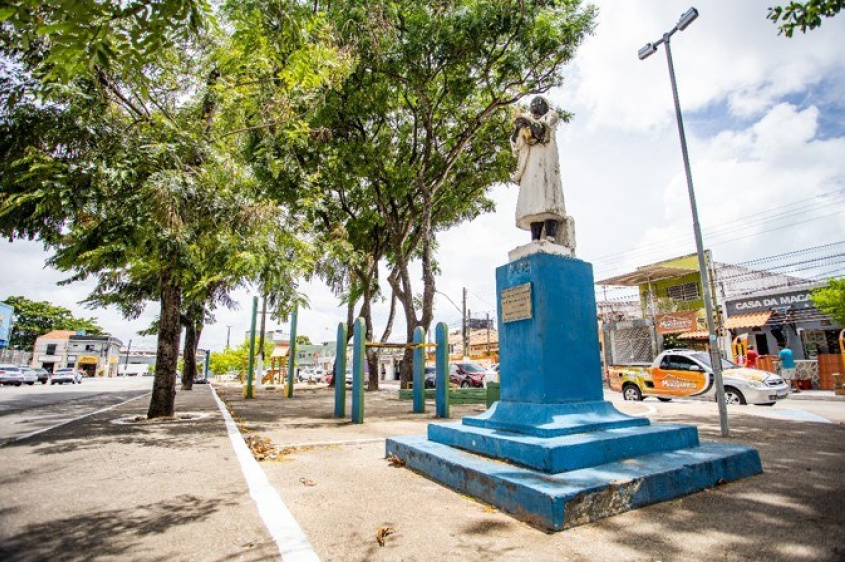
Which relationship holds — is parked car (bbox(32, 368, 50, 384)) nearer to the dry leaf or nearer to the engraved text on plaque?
the engraved text on plaque

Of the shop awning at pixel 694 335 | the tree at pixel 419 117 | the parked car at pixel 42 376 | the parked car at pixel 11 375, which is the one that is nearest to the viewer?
the tree at pixel 419 117

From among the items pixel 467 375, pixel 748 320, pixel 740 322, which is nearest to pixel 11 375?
pixel 467 375

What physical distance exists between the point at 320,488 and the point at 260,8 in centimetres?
569

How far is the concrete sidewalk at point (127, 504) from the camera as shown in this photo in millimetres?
→ 2951

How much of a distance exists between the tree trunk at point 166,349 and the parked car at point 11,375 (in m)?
34.6

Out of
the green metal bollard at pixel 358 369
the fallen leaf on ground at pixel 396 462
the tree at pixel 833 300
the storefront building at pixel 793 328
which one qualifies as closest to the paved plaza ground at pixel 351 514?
the fallen leaf on ground at pixel 396 462

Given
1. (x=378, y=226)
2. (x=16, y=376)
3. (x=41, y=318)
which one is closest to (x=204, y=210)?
(x=378, y=226)

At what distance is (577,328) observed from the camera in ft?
17.3

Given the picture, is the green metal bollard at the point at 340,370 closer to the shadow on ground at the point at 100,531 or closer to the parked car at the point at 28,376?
the shadow on ground at the point at 100,531

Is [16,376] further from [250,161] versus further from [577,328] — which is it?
[577,328]

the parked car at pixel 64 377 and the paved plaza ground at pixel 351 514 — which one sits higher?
the parked car at pixel 64 377

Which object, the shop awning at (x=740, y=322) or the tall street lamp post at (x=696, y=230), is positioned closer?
the tall street lamp post at (x=696, y=230)

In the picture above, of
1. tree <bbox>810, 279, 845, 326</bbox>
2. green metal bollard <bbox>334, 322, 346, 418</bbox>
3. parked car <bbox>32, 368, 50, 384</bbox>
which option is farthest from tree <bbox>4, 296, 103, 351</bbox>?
tree <bbox>810, 279, 845, 326</bbox>

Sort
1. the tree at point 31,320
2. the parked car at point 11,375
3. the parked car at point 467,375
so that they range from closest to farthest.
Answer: the parked car at point 467,375 → the parked car at point 11,375 → the tree at point 31,320
